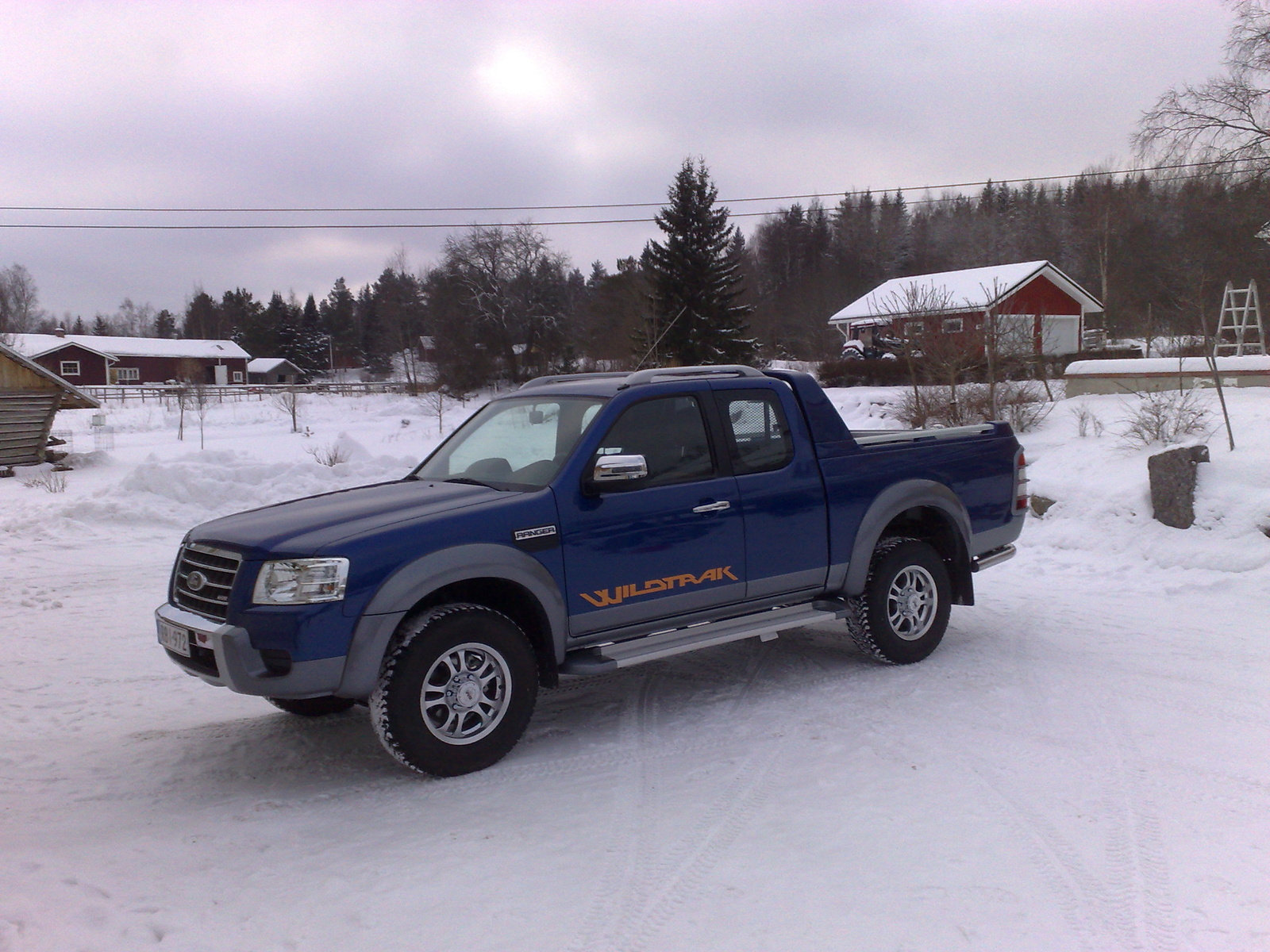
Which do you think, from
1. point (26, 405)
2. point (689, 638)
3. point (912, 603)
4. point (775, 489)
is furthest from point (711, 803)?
point (26, 405)

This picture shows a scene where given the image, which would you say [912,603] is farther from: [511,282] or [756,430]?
[511,282]

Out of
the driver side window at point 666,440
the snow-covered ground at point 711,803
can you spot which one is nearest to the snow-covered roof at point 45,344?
the snow-covered ground at point 711,803

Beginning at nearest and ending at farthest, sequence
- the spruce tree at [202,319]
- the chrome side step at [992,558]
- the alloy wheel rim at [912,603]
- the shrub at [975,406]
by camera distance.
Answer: the alloy wheel rim at [912,603]
the chrome side step at [992,558]
the shrub at [975,406]
the spruce tree at [202,319]

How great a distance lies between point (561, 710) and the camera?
235 inches

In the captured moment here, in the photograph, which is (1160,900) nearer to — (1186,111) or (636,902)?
(636,902)

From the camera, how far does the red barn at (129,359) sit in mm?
70750

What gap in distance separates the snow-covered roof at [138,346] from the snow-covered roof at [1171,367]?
7104cm

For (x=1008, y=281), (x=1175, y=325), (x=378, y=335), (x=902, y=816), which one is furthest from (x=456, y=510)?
(x=378, y=335)

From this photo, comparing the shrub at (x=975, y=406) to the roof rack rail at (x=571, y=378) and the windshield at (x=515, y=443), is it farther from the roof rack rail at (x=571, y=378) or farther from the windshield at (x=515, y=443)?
the windshield at (x=515, y=443)

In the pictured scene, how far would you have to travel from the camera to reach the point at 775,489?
5910 mm

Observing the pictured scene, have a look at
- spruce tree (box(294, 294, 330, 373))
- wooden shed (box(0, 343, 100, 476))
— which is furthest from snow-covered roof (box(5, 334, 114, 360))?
wooden shed (box(0, 343, 100, 476))

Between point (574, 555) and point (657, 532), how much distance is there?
21.0 inches

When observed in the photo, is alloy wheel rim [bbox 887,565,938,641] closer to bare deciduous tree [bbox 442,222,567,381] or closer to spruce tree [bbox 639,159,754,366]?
spruce tree [bbox 639,159,754,366]

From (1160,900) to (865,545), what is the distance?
9.97ft
